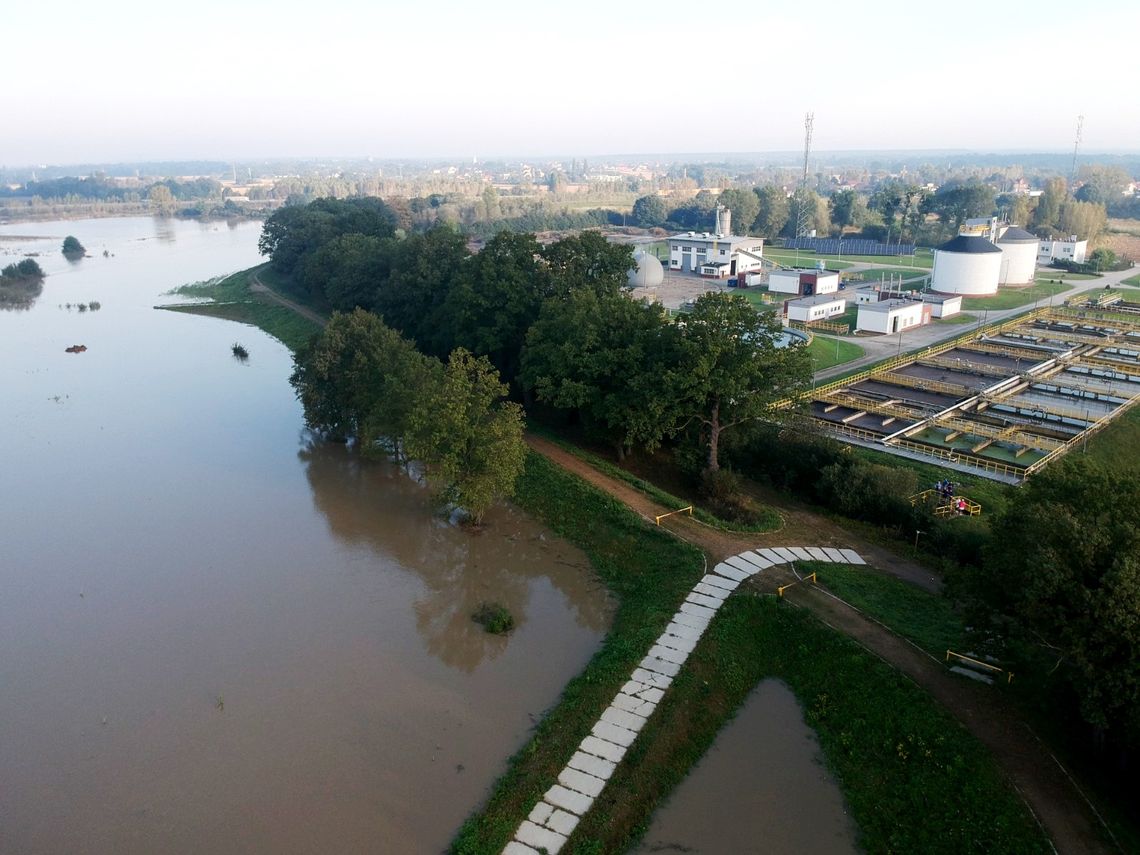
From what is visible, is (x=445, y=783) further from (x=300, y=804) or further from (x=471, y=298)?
(x=471, y=298)

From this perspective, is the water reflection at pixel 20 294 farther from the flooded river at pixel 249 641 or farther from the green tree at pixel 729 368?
the green tree at pixel 729 368

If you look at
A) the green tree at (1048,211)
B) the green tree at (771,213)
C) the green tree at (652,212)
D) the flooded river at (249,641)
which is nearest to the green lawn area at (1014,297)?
the green tree at (1048,211)

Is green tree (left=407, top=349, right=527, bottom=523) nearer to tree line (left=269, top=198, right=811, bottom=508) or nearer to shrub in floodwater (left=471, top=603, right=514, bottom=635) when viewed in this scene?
tree line (left=269, top=198, right=811, bottom=508)

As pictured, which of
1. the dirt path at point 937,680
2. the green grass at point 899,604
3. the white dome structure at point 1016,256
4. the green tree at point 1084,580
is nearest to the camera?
the green tree at point 1084,580

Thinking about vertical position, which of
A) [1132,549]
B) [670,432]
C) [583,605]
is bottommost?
[583,605]

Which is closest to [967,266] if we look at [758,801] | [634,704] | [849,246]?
[849,246]

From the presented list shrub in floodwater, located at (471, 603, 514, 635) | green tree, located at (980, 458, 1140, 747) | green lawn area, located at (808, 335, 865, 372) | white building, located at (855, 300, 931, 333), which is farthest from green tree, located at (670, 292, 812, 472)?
white building, located at (855, 300, 931, 333)

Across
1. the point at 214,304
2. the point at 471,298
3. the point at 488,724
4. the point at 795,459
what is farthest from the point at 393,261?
the point at 488,724
